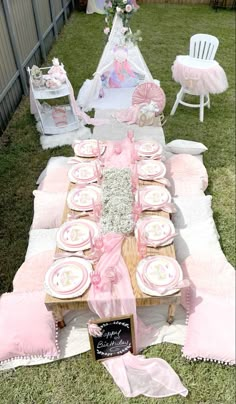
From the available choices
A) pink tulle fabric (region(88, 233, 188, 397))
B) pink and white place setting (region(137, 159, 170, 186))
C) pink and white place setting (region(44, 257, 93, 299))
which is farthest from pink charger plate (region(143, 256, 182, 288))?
pink and white place setting (region(137, 159, 170, 186))

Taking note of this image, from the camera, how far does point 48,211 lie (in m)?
4.08

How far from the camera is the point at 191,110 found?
256 inches

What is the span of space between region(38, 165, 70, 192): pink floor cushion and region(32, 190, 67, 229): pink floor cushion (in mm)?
305

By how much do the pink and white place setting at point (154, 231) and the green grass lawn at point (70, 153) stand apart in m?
0.96

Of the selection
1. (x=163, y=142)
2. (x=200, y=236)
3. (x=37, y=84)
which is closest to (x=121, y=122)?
(x=163, y=142)

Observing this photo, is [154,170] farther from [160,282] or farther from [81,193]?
[160,282]

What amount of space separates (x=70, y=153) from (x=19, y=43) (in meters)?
3.01

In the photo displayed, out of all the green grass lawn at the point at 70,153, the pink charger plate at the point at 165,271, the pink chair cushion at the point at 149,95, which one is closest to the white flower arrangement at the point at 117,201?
the pink charger plate at the point at 165,271

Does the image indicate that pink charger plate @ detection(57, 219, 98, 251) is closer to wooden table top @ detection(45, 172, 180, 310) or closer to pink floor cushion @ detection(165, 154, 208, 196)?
wooden table top @ detection(45, 172, 180, 310)

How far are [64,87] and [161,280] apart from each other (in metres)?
4.02

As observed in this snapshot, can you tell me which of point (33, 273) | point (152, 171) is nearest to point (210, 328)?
point (33, 273)

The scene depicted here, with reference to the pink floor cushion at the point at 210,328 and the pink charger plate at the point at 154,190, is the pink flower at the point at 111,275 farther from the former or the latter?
the pink charger plate at the point at 154,190

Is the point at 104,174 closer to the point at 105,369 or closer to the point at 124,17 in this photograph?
the point at 105,369

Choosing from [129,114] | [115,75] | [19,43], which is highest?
[19,43]
